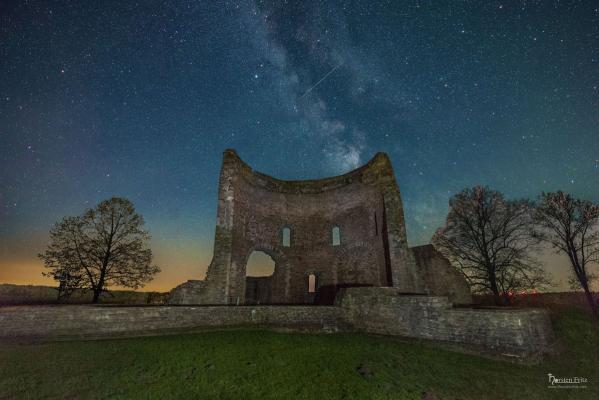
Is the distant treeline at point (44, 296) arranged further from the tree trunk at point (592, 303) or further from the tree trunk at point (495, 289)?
the tree trunk at point (592, 303)

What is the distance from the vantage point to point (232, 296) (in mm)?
15234

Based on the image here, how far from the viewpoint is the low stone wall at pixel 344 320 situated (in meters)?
7.41

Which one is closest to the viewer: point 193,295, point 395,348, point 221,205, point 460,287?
point 395,348

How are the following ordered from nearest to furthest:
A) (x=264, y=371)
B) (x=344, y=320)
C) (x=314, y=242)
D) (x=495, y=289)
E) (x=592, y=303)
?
(x=264, y=371), (x=344, y=320), (x=592, y=303), (x=495, y=289), (x=314, y=242)

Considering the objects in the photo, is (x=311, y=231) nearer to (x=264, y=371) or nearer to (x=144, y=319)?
(x=144, y=319)

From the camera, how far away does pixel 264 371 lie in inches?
239

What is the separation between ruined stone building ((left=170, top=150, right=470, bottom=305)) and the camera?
15.0m

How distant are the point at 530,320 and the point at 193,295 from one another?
45.1ft

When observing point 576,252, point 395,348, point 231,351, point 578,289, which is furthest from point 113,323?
point 578,289

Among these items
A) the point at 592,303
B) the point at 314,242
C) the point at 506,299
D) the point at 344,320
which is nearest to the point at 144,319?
the point at 344,320

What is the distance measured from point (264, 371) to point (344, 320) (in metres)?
5.66

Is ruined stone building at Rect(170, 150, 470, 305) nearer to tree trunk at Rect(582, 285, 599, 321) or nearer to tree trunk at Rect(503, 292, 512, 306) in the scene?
tree trunk at Rect(503, 292, 512, 306)

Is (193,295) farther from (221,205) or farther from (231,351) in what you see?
(231,351)

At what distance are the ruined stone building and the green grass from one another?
643 centimetres
